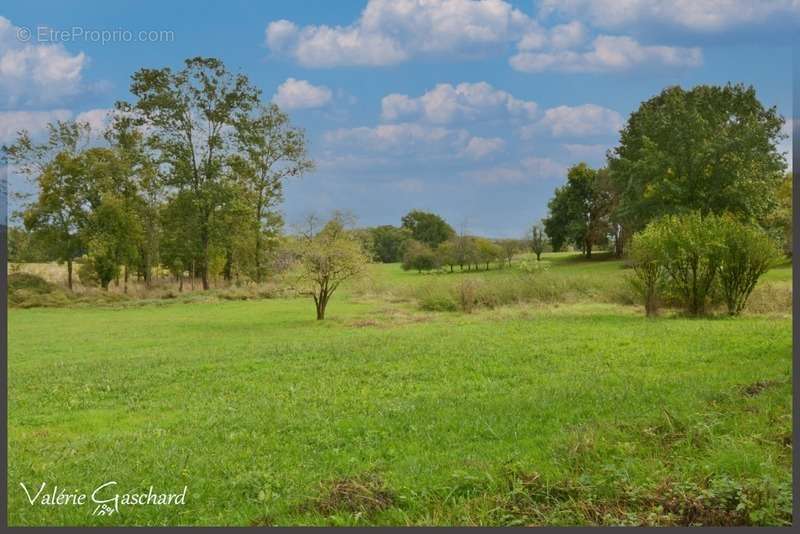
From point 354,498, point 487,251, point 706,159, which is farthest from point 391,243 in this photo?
point 354,498

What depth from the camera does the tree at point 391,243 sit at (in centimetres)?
3238

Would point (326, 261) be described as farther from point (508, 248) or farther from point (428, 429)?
point (508, 248)

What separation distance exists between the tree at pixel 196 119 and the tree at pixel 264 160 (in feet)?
3.41

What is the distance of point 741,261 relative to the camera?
1677 centimetres

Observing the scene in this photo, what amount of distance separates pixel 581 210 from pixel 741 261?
1051 inches

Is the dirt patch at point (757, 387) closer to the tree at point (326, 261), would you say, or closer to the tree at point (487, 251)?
the tree at point (326, 261)

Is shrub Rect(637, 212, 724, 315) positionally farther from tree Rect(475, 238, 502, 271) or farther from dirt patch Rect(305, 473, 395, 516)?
tree Rect(475, 238, 502, 271)

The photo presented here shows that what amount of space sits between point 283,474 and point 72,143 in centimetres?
2861

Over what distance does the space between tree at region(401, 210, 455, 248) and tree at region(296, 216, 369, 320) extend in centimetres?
1413

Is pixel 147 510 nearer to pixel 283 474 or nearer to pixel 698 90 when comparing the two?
pixel 283 474

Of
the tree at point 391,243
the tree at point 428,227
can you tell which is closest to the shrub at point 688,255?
the tree at point 391,243

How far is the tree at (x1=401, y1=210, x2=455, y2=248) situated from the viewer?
34.2m

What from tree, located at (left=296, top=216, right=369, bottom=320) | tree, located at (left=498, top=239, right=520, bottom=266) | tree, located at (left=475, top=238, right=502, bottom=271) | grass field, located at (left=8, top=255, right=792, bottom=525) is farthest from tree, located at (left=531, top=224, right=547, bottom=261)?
grass field, located at (left=8, top=255, right=792, bottom=525)

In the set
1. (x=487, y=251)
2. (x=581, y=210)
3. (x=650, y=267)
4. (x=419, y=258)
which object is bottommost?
(x=650, y=267)
